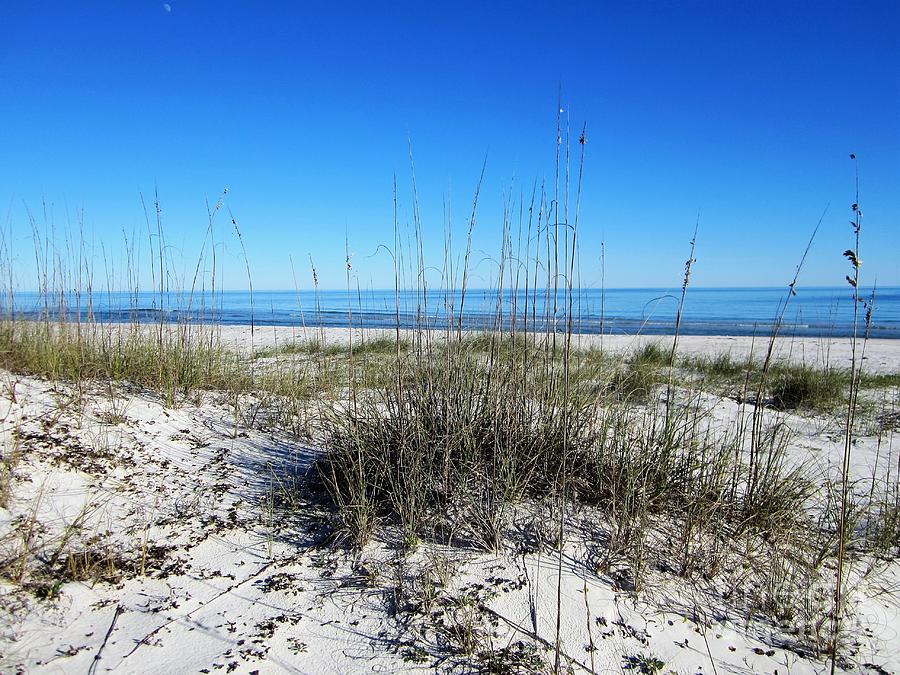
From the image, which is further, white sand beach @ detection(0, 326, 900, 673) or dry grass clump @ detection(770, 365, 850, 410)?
dry grass clump @ detection(770, 365, 850, 410)

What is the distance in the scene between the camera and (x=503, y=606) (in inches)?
70.0

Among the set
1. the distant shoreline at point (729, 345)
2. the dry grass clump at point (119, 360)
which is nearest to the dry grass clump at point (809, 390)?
the distant shoreline at point (729, 345)

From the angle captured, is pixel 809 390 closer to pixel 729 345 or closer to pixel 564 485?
pixel 564 485

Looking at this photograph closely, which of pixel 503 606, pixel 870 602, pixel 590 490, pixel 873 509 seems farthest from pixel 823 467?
pixel 503 606

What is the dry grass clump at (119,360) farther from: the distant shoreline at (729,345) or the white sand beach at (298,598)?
the distant shoreline at (729,345)

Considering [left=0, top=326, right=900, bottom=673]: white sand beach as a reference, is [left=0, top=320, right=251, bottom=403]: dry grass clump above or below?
above

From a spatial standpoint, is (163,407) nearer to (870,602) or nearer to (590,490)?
(590,490)

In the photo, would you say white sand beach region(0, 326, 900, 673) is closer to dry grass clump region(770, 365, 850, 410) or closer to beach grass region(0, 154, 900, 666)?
beach grass region(0, 154, 900, 666)

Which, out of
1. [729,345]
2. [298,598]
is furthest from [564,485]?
[729,345]

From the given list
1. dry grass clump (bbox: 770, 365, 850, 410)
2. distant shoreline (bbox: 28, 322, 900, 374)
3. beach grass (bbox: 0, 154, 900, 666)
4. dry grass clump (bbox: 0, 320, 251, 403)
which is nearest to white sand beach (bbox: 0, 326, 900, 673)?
beach grass (bbox: 0, 154, 900, 666)

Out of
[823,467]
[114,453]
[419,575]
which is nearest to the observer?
[419,575]

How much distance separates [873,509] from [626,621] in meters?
1.94

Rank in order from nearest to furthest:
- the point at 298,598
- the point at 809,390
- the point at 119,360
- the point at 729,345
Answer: the point at 298,598
the point at 119,360
the point at 809,390
the point at 729,345

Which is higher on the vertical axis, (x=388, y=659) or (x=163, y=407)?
(x=163, y=407)
